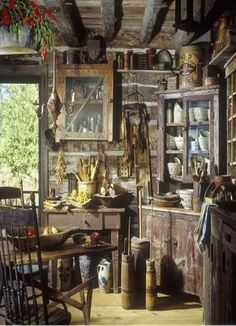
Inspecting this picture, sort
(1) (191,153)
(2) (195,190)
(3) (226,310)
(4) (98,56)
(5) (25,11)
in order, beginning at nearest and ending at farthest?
(3) (226,310)
(5) (25,11)
(2) (195,190)
(1) (191,153)
(4) (98,56)

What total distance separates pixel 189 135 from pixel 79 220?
1.68m

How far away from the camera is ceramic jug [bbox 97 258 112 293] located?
17.7 feet

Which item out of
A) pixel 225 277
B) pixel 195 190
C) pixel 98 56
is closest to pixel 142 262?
pixel 195 190

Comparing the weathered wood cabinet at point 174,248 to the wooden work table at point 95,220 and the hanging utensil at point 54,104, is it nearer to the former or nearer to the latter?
the wooden work table at point 95,220

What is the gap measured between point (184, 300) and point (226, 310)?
2.27m

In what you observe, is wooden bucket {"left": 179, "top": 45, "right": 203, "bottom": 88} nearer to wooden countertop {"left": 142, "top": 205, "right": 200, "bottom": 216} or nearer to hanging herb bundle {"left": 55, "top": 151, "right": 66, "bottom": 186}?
wooden countertop {"left": 142, "top": 205, "right": 200, "bottom": 216}

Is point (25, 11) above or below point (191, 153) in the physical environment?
above

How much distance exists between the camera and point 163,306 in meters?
4.94

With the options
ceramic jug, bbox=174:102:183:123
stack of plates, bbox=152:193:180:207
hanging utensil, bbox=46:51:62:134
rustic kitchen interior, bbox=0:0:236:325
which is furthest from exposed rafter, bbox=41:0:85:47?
stack of plates, bbox=152:193:180:207

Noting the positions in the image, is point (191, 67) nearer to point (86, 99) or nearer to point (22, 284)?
point (86, 99)

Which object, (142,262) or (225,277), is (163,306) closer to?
(142,262)

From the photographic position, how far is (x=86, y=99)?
5844 millimetres

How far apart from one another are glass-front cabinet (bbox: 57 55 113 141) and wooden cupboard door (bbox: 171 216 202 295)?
1.56 m

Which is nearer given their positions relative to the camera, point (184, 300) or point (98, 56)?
point (184, 300)
